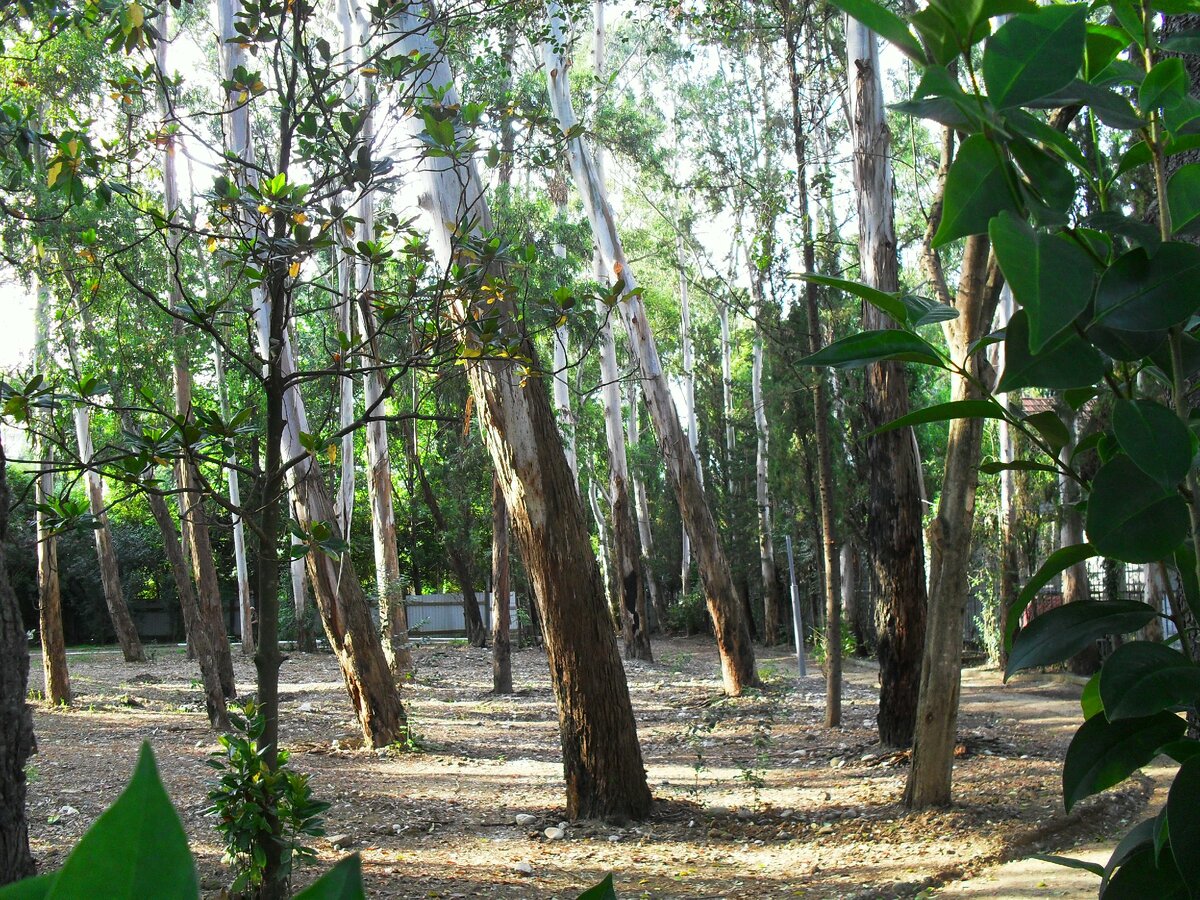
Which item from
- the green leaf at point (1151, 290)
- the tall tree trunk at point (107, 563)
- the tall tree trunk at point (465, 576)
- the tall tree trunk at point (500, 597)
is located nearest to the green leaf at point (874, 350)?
the green leaf at point (1151, 290)

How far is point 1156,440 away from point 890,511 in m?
6.86

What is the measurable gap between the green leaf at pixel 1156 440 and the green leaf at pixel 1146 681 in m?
0.18

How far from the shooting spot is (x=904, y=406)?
7.45 metres

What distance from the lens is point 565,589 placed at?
18.4 feet

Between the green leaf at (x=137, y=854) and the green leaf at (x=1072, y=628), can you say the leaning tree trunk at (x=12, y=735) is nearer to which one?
the green leaf at (x=1072, y=628)

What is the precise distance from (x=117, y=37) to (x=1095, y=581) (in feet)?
48.4

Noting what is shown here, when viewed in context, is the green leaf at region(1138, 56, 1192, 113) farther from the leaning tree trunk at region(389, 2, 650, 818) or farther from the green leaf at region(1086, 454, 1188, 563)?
the leaning tree trunk at region(389, 2, 650, 818)

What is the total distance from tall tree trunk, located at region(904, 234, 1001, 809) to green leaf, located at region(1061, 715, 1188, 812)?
4454 mm

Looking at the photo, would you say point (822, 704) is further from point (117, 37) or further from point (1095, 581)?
point (117, 37)

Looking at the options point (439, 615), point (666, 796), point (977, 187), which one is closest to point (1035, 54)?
point (977, 187)

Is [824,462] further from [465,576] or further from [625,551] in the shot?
[465,576]

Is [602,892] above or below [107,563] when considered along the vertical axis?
below

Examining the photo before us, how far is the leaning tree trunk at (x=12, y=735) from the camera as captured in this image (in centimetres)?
329

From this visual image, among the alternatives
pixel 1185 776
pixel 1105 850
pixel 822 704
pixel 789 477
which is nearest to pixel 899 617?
pixel 1105 850
